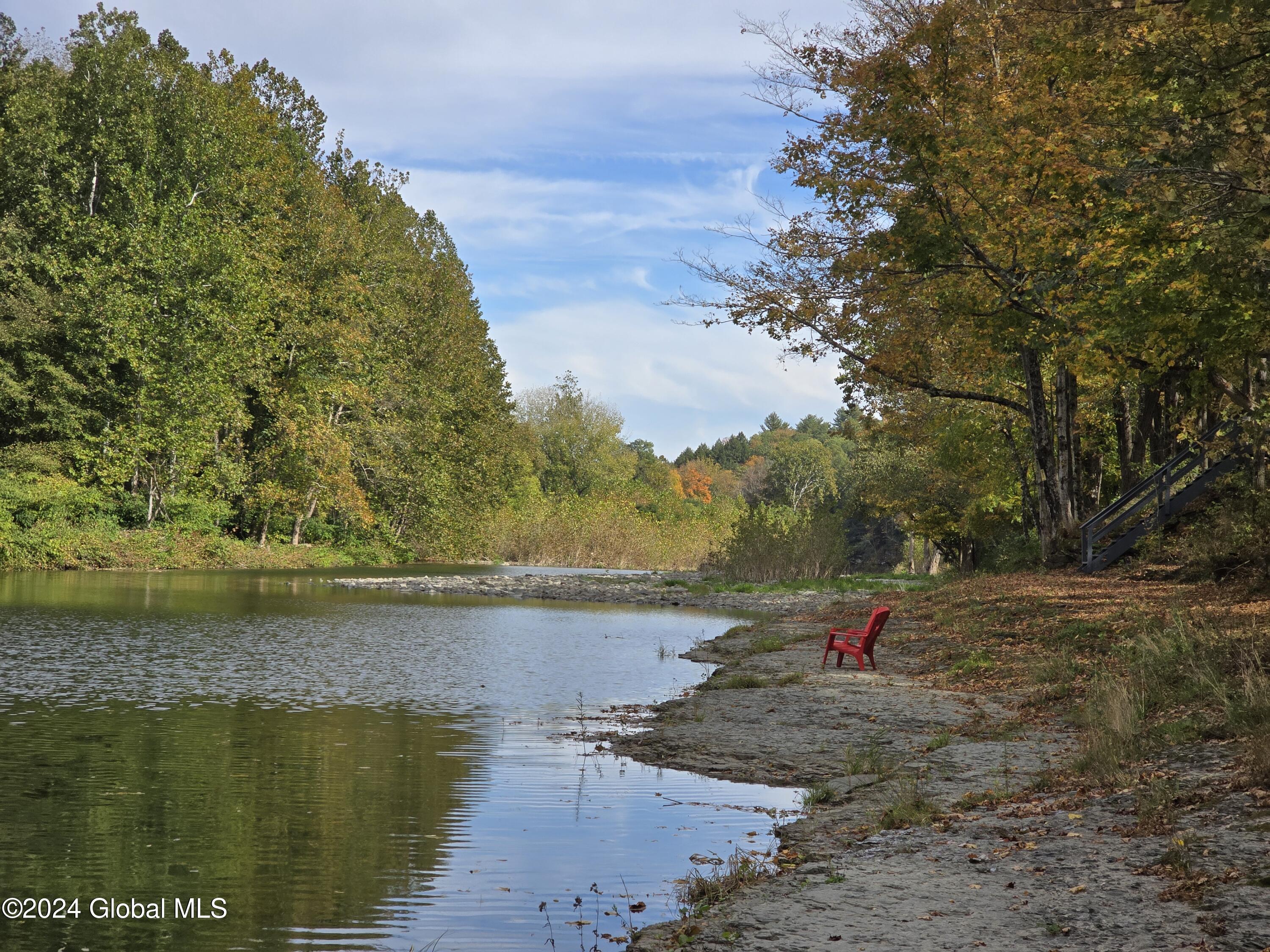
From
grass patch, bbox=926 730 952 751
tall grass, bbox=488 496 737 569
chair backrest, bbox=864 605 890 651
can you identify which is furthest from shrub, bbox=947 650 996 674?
tall grass, bbox=488 496 737 569

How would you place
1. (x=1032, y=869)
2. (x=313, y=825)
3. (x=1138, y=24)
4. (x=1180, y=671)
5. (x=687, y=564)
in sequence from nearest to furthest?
(x=1032, y=869) → (x=313, y=825) → (x=1180, y=671) → (x=1138, y=24) → (x=687, y=564)

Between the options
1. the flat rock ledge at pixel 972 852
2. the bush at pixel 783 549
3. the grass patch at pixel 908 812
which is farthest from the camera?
the bush at pixel 783 549

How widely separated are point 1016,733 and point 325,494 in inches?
1652

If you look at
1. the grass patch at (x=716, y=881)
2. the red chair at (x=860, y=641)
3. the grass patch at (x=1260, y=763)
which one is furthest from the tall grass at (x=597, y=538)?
the grass patch at (x=716, y=881)

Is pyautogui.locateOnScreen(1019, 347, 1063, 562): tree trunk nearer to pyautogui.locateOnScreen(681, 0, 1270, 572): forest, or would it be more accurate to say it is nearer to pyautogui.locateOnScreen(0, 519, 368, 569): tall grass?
pyautogui.locateOnScreen(681, 0, 1270, 572): forest

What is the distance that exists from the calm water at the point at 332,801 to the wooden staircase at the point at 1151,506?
8.89m

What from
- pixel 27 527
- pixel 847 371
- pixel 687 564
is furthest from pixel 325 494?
pixel 847 371

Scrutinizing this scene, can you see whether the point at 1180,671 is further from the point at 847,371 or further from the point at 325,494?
the point at 325,494

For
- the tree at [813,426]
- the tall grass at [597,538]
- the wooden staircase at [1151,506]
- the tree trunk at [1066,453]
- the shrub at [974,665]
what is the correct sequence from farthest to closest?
the tree at [813,426] < the tall grass at [597,538] < the tree trunk at [1066,453] < the wooden staircase at [1151,506] < the shrub at [974,665]

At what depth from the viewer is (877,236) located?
61.9ft

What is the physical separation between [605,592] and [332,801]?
25669 millimetres

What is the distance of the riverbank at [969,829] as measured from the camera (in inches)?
184

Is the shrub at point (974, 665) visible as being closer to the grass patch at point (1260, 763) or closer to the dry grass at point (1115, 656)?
the dry grass at point (1115, 656)

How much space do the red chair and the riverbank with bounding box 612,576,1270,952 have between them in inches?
70.4
